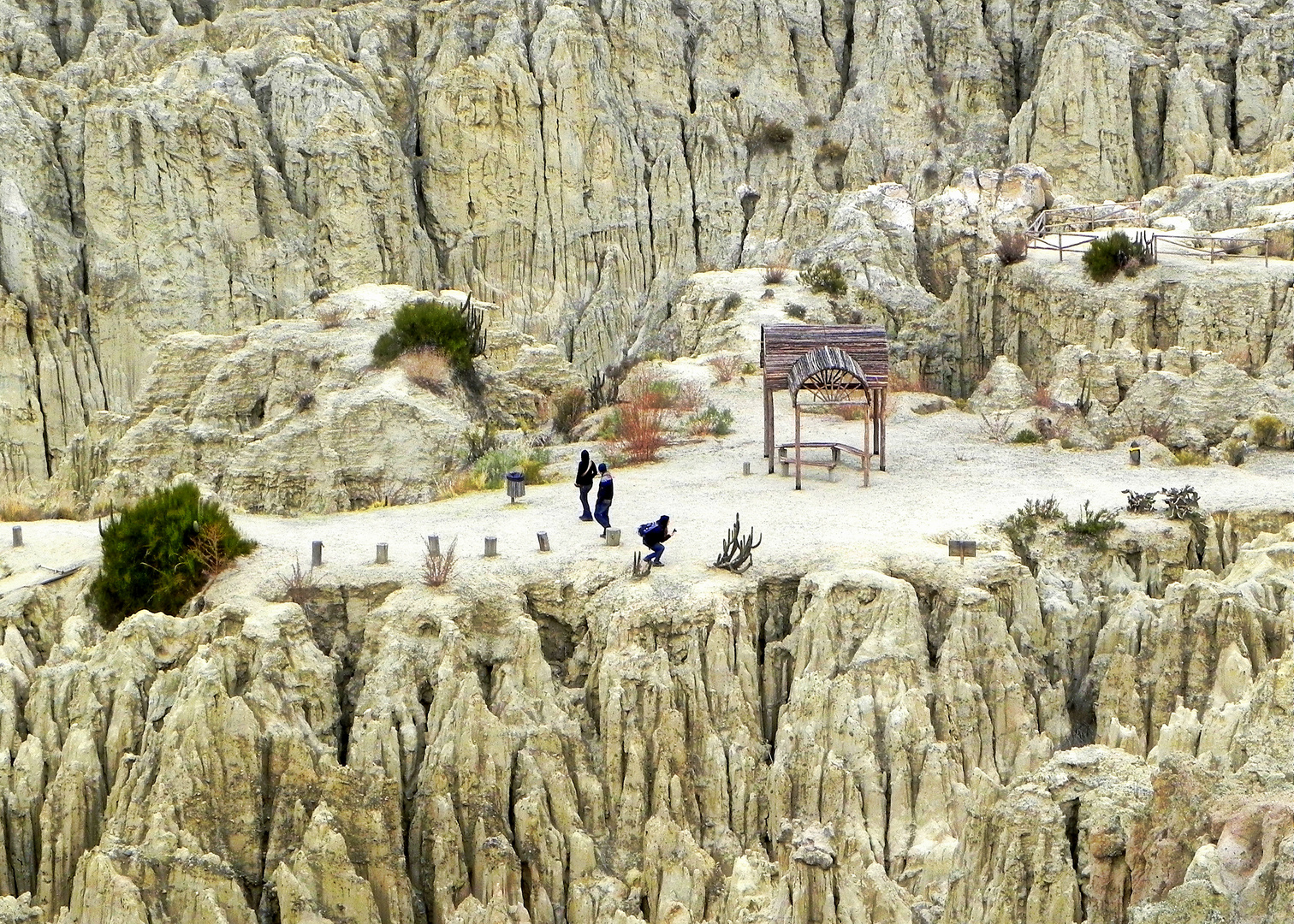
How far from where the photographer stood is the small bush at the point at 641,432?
3234 cm

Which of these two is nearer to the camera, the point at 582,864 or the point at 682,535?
the point at 582,864

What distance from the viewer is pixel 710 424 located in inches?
1357

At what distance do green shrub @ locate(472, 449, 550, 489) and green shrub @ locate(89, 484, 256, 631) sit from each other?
19.4ft

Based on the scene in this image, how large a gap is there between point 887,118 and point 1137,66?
7.92 meters

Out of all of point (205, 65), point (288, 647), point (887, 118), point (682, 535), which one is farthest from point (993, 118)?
point (288, 647)

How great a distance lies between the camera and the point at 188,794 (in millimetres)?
21719

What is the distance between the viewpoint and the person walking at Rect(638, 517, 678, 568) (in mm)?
24828

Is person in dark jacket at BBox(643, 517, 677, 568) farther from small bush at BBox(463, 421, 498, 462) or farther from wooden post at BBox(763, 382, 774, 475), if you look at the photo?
small bush at BBox(463, 421, 498, 462)

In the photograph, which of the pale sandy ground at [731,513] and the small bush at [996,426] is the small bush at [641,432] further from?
the small bush at [996,426]

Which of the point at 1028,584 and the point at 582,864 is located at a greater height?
the point at 1028,584

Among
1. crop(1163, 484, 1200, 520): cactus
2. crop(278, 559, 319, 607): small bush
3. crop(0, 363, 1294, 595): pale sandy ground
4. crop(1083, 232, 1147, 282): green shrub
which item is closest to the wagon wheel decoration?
crop(0, 363, 1294, 595): pale sandy ground

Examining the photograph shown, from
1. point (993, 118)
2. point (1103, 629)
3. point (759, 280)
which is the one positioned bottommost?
point (1103, 629)

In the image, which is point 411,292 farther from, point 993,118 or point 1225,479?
point 993,118

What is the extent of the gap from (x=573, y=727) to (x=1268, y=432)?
14571 mm
